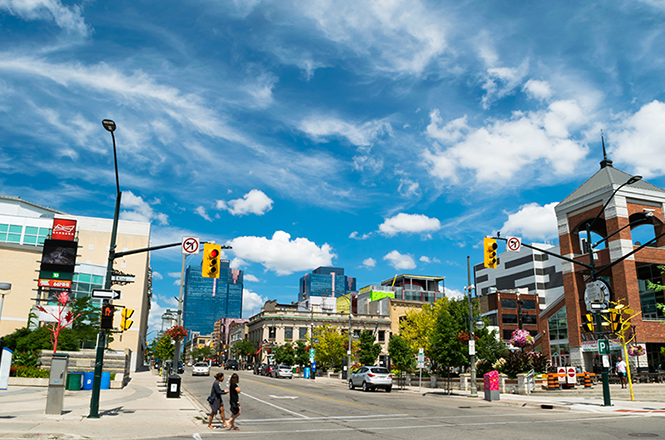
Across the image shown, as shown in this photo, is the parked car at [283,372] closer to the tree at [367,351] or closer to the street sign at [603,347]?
the tree at [367,351]

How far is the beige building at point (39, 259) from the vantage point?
64.2 meters

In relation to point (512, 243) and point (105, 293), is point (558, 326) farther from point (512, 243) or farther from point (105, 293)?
point (105, 293)

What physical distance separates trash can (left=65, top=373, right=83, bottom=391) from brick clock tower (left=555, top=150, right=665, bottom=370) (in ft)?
137

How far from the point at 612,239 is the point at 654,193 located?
22.7ft

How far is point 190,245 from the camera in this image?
61.8 feet

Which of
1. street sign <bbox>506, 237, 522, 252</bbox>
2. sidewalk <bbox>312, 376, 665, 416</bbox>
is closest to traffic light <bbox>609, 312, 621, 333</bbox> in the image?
sidewalk <bbox>312, 376, 665, 416</bbox>

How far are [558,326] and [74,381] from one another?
167 feet

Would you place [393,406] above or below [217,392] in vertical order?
below

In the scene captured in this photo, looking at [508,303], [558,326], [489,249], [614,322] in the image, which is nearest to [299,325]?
[508,303]

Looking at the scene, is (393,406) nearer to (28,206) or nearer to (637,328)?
(637,328)

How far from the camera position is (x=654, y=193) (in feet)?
147

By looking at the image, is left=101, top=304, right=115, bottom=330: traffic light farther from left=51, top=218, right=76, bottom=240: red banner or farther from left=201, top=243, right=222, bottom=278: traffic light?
left=51, top=218, right=76, bottom=240: red banner

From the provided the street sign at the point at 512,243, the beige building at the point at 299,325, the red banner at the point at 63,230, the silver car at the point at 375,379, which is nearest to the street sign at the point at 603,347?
the street sign at the point at 512,243

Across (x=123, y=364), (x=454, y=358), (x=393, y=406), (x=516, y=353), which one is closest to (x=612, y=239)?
(x=516, y=353)
